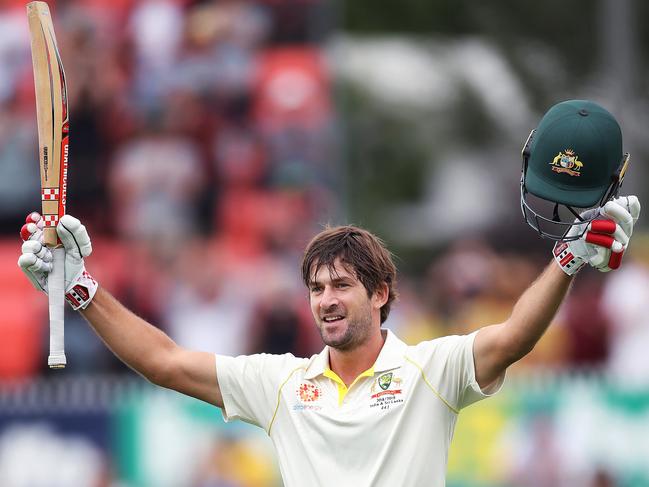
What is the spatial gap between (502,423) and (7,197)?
213 inches

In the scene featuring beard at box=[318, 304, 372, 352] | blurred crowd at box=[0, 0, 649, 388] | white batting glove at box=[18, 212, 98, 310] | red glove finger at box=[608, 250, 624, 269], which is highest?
blurred crowd at box=[0, 0, 649, 388]

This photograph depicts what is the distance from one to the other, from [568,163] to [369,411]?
1.31 meters

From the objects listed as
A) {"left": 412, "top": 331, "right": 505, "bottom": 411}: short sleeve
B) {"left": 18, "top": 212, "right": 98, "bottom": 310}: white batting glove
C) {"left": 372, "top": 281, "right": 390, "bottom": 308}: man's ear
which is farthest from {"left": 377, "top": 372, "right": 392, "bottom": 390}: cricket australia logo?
{"left": 18, "top": 212, "right": 98, "bottom": 310}: white batting glove

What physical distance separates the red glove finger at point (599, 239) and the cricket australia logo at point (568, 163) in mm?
302

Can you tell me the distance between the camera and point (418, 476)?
20.6 feet

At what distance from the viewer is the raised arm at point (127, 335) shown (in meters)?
6.52

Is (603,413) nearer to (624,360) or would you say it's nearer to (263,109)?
Answer: (624,360)

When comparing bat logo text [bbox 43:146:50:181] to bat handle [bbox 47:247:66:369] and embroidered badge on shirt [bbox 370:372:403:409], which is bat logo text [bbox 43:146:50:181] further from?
embroidered badge on shirt [bbox 370:372:403:409]

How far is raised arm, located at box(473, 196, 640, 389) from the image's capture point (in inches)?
237

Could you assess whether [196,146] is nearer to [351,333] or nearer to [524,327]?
[351,333]

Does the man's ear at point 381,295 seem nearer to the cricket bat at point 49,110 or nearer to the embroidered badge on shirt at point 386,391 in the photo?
the embroidered badge on shirt at point 386,391

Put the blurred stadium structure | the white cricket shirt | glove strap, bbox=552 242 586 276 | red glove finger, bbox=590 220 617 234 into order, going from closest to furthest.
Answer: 1. red glove finger, bbox=590 220 617 234
2. glove strap, bbox=552 242 586 276
3. the white cricket shirt
4. the blurred stadium structure

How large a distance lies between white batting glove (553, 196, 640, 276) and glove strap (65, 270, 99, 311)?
199 cm

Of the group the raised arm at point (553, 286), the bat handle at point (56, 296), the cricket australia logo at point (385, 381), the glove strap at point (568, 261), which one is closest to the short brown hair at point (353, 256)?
the cricket australia logo at point (385, 381)
